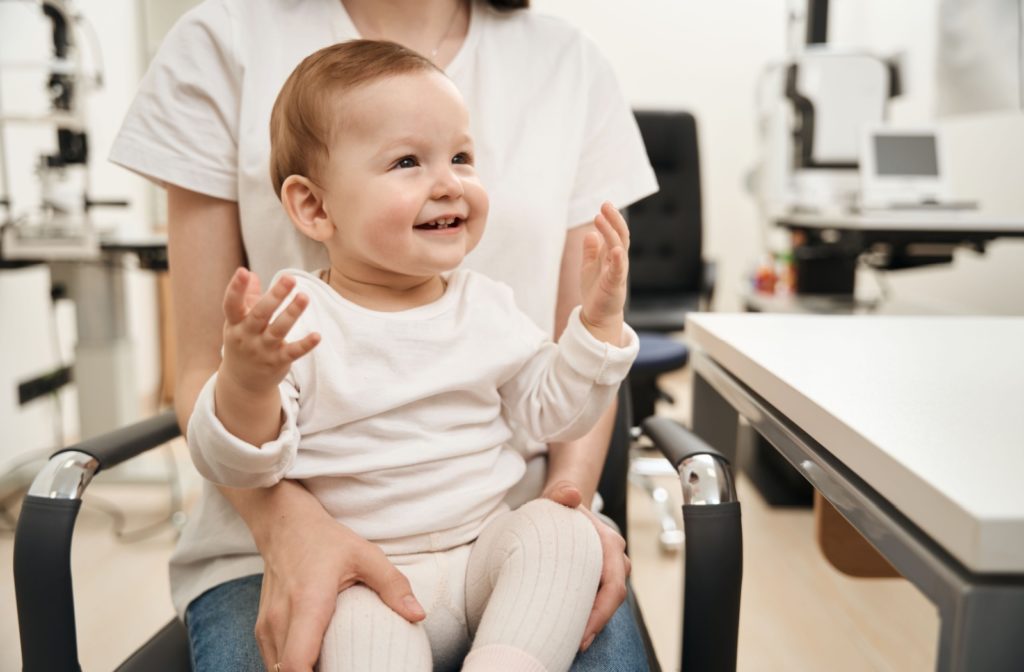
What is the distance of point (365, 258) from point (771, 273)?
271 centimetres

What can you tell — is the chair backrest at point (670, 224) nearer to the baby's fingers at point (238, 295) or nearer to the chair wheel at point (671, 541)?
the chair wheel at point (671, 541)

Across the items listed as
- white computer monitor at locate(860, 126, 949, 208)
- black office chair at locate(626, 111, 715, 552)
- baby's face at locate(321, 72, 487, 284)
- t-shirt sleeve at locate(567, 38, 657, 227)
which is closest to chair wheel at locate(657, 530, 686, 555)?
black office chair at locate(626, 111, 715, 552)

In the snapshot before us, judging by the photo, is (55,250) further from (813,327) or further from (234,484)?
(813,327)

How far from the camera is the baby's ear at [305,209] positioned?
31.7 inches

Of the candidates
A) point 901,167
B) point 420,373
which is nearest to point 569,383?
point 420,373

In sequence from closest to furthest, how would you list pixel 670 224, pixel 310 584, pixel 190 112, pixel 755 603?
pixel 310 584, pixel 190 112, pixel 755 603, pixel 670 224

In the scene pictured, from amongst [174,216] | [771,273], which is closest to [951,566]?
[174,216]

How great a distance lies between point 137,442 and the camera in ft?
2.84

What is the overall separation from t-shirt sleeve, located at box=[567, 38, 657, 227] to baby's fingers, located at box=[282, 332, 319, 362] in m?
0.50

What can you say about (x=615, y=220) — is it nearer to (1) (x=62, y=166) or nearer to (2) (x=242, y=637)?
(2) (x=242, y=637)

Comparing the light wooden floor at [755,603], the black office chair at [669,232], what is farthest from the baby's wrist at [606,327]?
the black office chair at [669,232]

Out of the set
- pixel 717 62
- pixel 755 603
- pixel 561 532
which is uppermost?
pixel 717 62

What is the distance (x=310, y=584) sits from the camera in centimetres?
67

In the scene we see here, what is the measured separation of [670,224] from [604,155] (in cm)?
208
